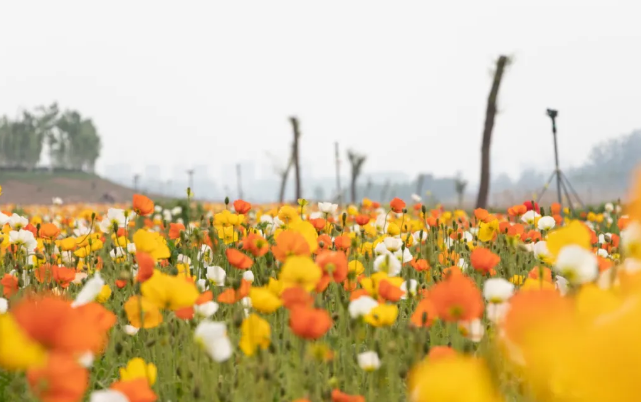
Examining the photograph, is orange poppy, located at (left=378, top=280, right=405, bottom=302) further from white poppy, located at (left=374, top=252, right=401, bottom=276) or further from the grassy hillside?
the grassy hillside

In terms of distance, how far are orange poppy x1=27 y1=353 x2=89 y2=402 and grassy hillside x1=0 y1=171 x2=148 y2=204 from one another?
184 feet

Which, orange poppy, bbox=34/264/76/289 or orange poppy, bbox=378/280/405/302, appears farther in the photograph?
orange poppy, bbox=34/264/76/289

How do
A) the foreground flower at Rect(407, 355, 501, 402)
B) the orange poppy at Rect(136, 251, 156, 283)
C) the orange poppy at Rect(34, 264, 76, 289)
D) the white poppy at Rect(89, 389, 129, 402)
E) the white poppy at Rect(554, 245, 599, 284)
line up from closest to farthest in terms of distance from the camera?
the foreground flower at Rect(407, 355, 501, 402) < the white poppy at Rect(89, 389, 129, 402) < the white poppy at Rect(554, 245, 599, 284) < the orange poppy at Rect(136, 251, 156, 283) < the orange poppy at Rect(34, 264, 76, 289)

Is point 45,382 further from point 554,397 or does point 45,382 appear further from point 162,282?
point 554,397

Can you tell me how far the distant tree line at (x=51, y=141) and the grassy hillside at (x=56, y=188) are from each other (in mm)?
5829

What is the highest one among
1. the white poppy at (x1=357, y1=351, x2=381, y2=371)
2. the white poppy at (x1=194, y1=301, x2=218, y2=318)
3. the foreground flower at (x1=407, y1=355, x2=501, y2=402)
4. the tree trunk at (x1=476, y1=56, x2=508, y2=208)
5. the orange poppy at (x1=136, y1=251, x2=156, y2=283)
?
the tree trunk at (x1=476, y1=56, x2=508, y2=208)

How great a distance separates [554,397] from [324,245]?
197 centimetres

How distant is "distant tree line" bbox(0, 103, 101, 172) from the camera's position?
72062 millimetres

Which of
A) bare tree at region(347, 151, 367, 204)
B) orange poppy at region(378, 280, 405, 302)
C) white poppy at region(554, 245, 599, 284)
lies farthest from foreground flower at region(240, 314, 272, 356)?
bare tree at region(347, 151, 367, 204)

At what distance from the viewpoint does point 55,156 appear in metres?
80.8

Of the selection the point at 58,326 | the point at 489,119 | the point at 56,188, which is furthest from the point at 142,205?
the point at 56,188

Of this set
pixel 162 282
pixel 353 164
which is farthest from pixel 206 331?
pixel 353 164

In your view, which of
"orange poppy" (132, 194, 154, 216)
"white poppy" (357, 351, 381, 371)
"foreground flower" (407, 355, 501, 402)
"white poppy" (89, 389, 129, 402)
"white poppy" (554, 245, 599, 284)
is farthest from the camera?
"orange poppy" (132, 194, 154, 216)

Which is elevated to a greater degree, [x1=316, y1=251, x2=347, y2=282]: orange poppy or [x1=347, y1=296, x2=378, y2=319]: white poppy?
[x1=316, y1=251, x2=347, y2=282]: orange poppy
